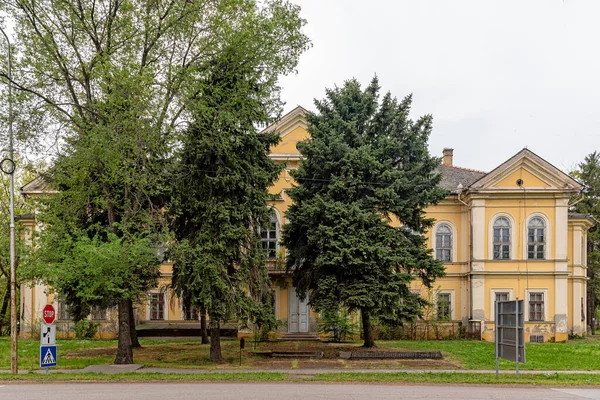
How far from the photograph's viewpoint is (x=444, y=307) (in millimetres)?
37281

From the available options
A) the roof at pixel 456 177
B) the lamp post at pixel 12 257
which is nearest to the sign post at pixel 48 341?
the lamp post at pixel 12 257

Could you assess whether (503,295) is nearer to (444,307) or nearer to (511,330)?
(444,307)

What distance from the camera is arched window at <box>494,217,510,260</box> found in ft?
120

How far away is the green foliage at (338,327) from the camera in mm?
33500

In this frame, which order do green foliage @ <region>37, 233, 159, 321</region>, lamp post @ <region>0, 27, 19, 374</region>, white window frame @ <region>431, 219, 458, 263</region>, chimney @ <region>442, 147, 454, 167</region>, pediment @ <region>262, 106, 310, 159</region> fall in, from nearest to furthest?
lamp post @ <region>0, 27, 19, 374</region>
green foliage @ <region>37, 233, 159, 321</region>
pediment @ <region>262, 106, 310, 159</region>
white window frame @ <region>431, 219, 458, 263</region>
chimney @ <region>442, 147, 454, 167</region>

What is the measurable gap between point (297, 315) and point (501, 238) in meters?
12.7

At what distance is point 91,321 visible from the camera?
35531mm

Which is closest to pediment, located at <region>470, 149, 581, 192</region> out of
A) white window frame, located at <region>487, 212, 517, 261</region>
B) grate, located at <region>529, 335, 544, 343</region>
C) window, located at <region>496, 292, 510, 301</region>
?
white window frame, located at <region>487, 212, 517, 261</region>

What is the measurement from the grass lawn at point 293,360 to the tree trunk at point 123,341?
2.59ft

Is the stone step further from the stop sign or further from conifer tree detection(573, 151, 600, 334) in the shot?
conifer tree detection(573, 151, 600, 334)

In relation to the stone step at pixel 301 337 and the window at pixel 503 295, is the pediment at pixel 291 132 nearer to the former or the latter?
the stone step at pixel 301 337

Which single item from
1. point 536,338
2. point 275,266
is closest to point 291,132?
point 275,266

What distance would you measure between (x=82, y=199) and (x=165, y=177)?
303 cm

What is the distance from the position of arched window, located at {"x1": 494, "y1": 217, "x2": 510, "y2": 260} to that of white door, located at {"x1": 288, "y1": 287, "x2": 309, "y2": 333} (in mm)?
11537
